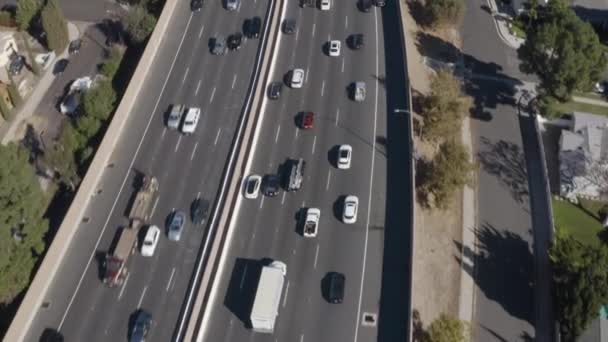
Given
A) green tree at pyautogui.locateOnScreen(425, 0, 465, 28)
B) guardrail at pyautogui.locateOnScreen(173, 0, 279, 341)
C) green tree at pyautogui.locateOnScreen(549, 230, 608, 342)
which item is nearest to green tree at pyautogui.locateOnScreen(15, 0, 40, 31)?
guardrail at pyautogui.locateOnScreen(173, 0, 279, 341)

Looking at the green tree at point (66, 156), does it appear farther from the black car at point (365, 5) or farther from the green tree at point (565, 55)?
the green tree at point (565, 55)

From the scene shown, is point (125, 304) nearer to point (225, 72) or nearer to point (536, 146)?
point (225, 72)

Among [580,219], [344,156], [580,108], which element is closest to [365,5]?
[344,156]

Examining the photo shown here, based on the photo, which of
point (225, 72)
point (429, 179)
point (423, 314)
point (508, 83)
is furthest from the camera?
point (508, 83)

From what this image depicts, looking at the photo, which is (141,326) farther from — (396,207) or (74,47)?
(74,47)

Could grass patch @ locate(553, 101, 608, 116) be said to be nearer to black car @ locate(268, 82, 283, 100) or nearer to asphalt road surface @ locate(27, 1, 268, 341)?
black car @ locate(268, 82, 283, 100)

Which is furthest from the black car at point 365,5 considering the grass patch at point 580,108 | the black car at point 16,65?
the black car at point 16,65

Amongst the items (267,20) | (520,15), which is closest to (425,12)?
(520,15)
